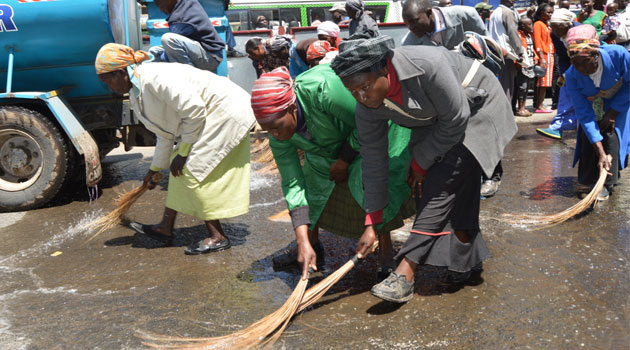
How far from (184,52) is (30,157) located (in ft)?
5.69

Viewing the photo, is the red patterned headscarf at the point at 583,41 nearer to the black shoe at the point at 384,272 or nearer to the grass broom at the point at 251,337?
the black shoe at the point at 384,272

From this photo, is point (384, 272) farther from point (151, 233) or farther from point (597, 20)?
point (597, 20)

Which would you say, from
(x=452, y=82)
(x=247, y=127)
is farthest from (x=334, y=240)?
(x=452, y=82)

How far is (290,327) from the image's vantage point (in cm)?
277

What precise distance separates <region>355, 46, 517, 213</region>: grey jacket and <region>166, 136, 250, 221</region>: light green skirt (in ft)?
4.10

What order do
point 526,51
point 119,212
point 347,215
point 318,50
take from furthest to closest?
1. point 526,51
2. point 318,50
3. point 119,212
4. point 347,215

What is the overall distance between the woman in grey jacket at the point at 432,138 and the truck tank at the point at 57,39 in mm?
3181

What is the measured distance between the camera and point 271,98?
8.96ft

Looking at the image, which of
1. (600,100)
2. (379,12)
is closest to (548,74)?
(379,12)

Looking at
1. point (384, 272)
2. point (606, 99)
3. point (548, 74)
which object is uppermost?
point (606, 99)

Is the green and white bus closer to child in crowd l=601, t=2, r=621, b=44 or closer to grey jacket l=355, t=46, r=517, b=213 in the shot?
child in crowd l=601, t=2, r=621, b=44

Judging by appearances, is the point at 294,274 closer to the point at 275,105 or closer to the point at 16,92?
the point at 275,105

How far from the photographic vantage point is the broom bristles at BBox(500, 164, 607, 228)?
154 inches

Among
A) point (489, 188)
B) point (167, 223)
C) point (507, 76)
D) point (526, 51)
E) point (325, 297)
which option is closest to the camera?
point (325, 297)
